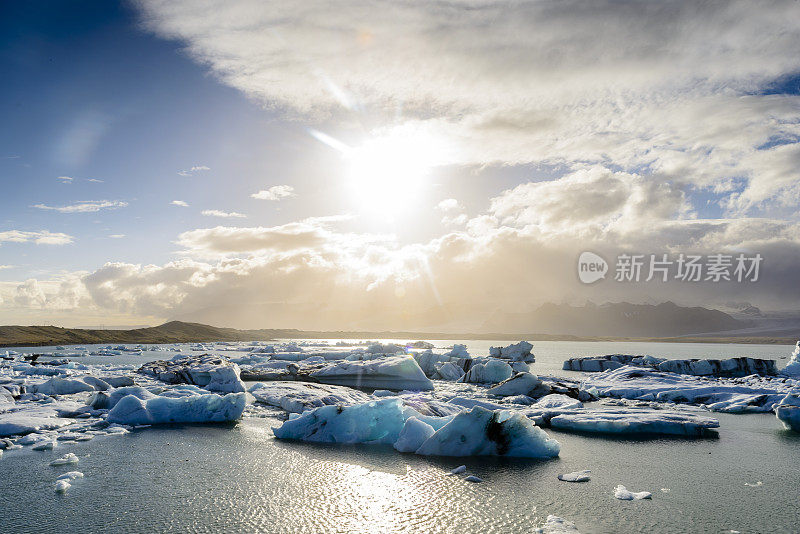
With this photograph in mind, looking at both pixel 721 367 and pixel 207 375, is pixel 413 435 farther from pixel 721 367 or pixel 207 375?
pixel 721 367

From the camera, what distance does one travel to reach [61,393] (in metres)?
19.9

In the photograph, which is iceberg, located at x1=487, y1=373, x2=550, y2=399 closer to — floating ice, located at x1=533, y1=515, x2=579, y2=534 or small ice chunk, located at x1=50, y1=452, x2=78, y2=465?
floating ice, located at x1=533, y1=515, x2=579, y2=534

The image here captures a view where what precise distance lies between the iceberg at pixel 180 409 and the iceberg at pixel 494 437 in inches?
300

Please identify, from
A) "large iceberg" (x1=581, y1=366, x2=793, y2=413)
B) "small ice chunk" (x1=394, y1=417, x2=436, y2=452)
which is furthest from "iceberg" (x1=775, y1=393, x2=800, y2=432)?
"small ice chunk" (x1=394, y1=417, x2=436, y2=452)

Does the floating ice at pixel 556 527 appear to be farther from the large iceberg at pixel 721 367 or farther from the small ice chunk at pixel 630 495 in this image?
the large iceberg at pixel 721 367

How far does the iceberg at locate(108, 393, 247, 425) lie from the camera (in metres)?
13.9

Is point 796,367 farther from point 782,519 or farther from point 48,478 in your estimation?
point 48,478

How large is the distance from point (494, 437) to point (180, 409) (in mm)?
9962

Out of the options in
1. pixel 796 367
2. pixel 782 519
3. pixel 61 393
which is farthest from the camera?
pixel 796 367

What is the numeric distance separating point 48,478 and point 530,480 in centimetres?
863

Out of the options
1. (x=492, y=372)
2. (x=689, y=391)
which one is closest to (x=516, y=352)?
(x=492, y=372)

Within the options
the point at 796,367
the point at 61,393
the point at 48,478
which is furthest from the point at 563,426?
the point at 796,367

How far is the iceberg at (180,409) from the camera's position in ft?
45.6

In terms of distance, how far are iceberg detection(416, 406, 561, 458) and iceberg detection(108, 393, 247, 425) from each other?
7.61 meters
